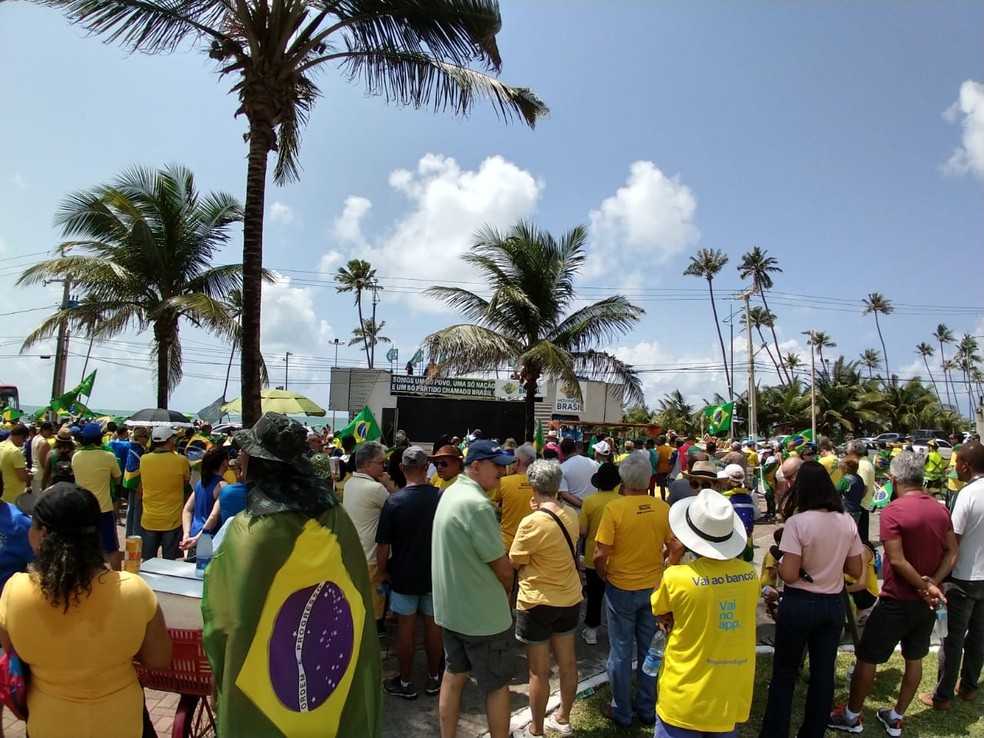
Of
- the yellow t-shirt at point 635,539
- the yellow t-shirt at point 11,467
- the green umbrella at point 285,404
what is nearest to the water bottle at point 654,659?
→ the yellow t-shirt at point 635,539

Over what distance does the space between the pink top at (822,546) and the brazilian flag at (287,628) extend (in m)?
2.59

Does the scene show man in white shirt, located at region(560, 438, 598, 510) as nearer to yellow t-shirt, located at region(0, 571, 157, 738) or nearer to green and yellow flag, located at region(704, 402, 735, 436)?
yellow t-shirt, located at region(0, 571, 157, 738)

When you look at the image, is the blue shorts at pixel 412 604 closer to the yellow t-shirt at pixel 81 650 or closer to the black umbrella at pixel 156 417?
the yellow t-shirt at pixel 81 650

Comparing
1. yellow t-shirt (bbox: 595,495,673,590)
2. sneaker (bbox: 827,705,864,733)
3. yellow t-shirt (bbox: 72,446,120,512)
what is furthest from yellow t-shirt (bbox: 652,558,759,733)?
yellow t-shirt (bbox: 72,446,120,512)

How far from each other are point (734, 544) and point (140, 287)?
13876mm

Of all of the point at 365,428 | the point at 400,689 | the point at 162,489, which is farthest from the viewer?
the point at 365,428

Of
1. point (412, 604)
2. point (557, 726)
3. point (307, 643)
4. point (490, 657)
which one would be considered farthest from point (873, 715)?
point (307, 643)

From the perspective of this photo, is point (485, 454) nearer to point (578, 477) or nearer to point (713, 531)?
point (713, 531)

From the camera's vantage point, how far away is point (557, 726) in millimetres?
3871

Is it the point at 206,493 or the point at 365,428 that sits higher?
the point at 365,428

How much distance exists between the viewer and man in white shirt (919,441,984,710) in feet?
13.7

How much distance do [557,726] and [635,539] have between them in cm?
131

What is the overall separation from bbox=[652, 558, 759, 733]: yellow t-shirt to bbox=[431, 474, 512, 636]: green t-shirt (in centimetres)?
96

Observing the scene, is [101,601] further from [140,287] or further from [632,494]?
[140,287]
